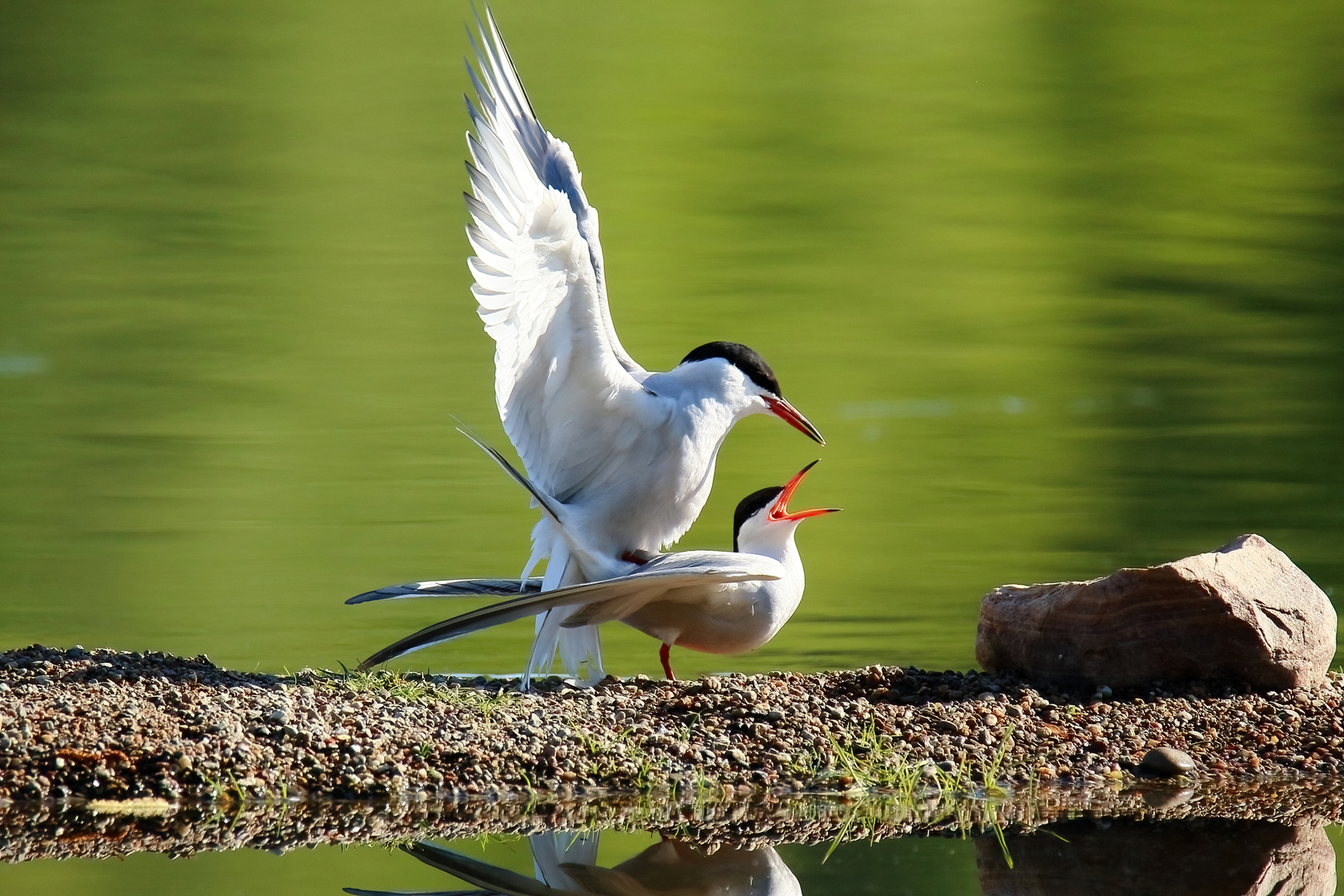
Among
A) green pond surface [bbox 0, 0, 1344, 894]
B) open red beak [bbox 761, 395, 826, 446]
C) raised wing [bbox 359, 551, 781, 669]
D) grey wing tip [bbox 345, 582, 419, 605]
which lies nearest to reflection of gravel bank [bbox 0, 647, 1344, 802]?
raised wing [bbox 359, 551, 781, 669]

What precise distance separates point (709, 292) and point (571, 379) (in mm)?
10611

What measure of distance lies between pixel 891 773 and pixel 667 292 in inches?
468

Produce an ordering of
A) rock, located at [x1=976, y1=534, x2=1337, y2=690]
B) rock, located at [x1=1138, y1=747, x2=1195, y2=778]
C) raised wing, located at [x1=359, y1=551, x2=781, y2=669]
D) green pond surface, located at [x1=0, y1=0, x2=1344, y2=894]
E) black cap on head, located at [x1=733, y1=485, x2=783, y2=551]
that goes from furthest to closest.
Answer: green pond surface, located at [x1=0, y1=0, x2=1344, y2=894] → black cap on head, located at [x1=733, y1=485, x2=783, y2=551] → rock, located at [x1=976, y1=534, x2=1337, y2=690] → raised wing, located at [x1=359, y1=551, x2=781, y2=669] → rock, located at [x1=1138, y1=747, x2=1195, y2=778]

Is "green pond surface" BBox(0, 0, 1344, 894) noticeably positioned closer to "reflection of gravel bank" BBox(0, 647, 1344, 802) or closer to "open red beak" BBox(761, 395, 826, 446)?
"reflection of gravel bank" BBox(0, 647, 1344, 802)

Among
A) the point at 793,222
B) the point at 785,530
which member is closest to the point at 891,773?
the point at 785,530

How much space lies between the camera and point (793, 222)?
2080cm

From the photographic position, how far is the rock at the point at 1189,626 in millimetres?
6316

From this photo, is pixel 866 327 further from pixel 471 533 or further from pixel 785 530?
pixel 785 530

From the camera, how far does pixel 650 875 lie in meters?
4.71

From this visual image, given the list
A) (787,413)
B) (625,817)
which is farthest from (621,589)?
(787,413)

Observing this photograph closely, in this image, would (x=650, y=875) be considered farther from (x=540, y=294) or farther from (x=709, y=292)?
(x=709, y=292)

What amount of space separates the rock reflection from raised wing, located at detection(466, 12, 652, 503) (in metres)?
2.40

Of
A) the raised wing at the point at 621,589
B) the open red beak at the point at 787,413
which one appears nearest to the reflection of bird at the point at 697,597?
the raised wing at the point at 621,589

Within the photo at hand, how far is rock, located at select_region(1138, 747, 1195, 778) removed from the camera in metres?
5.74
